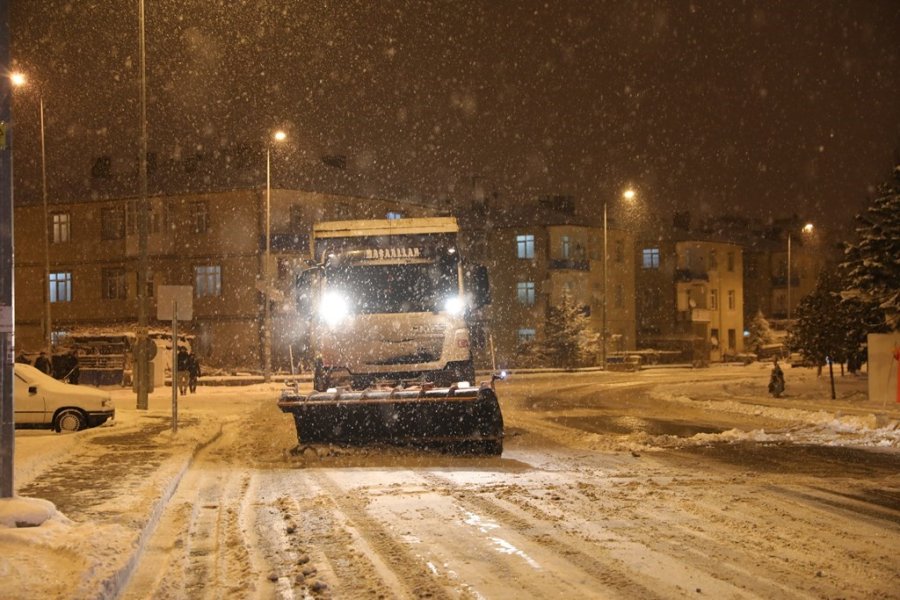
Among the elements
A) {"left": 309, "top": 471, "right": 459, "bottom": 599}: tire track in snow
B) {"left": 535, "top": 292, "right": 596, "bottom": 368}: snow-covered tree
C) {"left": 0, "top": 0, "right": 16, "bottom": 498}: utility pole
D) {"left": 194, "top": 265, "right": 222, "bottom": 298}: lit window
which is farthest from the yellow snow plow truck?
{"left": 535, "top": 292, "right": 596, "bottom": 368}: snow-covered tree

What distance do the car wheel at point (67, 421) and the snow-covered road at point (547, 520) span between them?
3060mm

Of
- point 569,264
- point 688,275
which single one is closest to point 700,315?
point 688,275

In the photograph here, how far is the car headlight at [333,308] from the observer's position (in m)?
16.9

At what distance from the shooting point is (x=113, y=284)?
57.5 metres

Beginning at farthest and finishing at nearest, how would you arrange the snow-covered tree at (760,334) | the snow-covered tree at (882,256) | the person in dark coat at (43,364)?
the snow-covered tree at (760,334), the person in dark coat at (43,364), the snow-covered tree at (882,256)

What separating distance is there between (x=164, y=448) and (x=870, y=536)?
11.2 meters

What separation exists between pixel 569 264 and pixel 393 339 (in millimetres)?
53726

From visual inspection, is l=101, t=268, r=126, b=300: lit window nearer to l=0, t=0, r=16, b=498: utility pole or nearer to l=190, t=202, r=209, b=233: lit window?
l=190, t=202, r=209, b=233: lit window

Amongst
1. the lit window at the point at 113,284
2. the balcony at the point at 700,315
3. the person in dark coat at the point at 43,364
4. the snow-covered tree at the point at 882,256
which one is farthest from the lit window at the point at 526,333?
the snow-covered tree at the point at 882,256

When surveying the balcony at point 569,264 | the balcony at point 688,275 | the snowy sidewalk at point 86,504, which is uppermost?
the balcony at point 569,264

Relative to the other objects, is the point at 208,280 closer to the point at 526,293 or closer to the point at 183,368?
the point at 183,368

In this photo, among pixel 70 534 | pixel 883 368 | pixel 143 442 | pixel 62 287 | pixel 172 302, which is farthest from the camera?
pixel 62 287

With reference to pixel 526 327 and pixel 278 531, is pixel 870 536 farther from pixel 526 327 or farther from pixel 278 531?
pixel 526 327

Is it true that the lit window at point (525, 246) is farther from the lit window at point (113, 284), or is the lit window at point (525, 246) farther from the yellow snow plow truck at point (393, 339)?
the yellow snow plow truck at point (393, 339)
